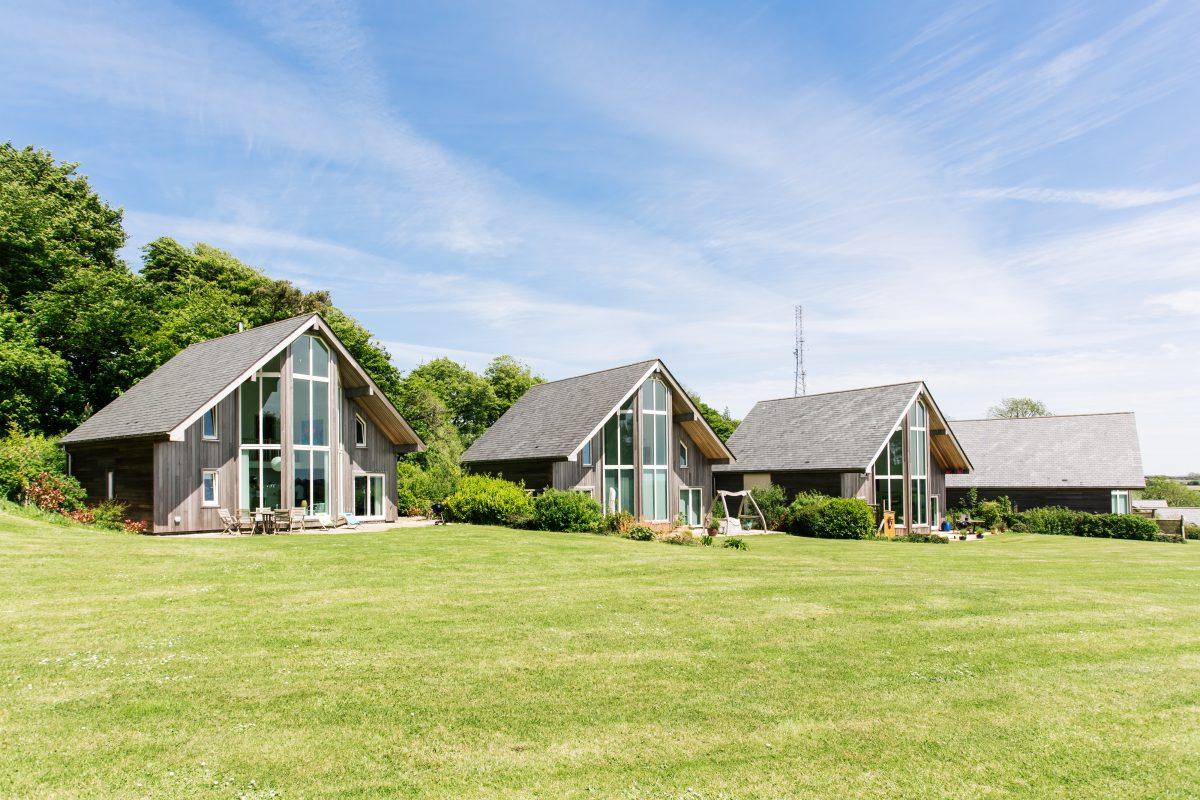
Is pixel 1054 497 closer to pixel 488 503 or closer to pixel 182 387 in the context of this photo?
pixel 488 503

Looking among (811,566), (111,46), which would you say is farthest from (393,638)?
(111,46)

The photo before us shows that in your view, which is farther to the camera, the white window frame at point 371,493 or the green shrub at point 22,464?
the white window frame at point 371,493

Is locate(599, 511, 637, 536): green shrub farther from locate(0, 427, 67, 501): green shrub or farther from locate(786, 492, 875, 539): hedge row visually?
locate(0, 427, 67, 501): green shrub

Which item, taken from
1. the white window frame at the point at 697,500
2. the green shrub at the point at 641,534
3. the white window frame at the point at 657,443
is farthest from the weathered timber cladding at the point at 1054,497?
the green shrub at the point at 641,534

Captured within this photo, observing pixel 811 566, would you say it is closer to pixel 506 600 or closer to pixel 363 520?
pixel 506 600

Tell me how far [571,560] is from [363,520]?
14.7 metres

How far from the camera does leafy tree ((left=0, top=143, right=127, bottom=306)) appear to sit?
38.6 meters

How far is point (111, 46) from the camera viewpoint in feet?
66.9

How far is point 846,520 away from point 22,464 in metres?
30.3

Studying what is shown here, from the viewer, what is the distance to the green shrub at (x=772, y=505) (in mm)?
37275

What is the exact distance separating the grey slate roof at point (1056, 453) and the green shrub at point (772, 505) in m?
16.7

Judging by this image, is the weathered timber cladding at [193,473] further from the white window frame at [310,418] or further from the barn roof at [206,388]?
the white window frame at [310,418]

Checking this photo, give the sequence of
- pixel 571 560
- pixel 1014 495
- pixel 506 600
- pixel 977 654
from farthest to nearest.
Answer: pixel 1014 495
pixel 571 560
pixel 506 600
pixel 977 654

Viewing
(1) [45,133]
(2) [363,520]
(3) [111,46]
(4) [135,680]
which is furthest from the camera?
(1) [45,133]
